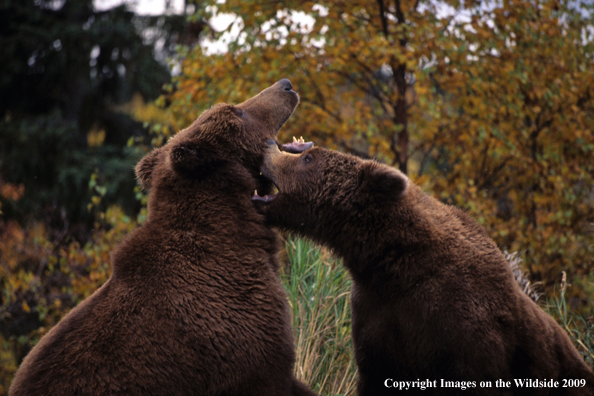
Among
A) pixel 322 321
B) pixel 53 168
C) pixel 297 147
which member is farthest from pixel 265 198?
pixel 53 168

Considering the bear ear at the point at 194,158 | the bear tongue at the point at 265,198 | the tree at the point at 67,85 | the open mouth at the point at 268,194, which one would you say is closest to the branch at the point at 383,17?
the open mouth at the point at 268,194

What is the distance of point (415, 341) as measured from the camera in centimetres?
342

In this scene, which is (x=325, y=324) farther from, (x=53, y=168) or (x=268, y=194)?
(x=53, y=168)

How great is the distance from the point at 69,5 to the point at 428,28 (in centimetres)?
1153

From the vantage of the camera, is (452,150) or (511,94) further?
(452,150)

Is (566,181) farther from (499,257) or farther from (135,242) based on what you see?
(135,242)

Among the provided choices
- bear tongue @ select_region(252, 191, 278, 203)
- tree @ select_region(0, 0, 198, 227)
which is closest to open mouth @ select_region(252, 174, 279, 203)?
bear tongue @ select_region(252, 191, 278, 203)

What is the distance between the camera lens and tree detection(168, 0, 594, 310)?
800cm

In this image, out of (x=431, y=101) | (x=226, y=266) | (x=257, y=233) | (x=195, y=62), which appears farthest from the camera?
(x=195, y=62)

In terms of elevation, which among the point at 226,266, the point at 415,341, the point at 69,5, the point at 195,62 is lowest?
the point at 69,5

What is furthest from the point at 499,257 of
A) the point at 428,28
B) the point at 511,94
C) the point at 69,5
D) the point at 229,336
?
the point at 69,5

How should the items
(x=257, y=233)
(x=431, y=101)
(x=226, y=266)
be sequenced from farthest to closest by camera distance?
(x=431, y=101) → (x=257, y=233) → (x=226, y=266)

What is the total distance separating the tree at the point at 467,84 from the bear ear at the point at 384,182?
13.4ft

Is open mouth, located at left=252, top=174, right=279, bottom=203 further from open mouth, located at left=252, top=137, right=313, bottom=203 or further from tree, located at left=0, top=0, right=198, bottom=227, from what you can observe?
tree, located at left=0, top=0, right=198, bottom=227
